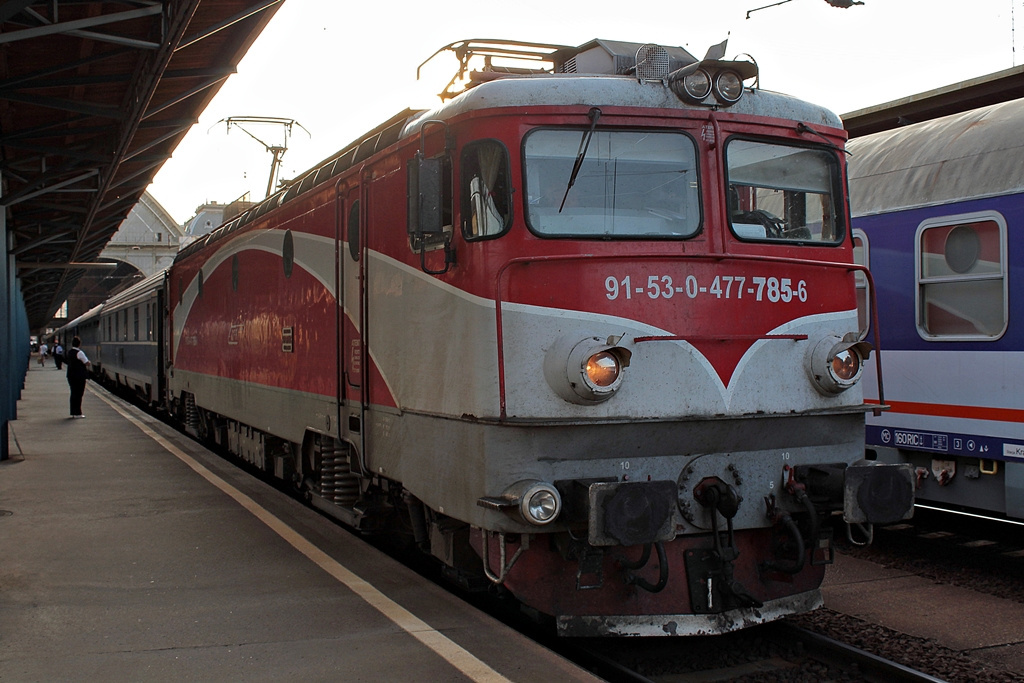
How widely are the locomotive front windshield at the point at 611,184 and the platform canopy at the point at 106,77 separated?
14.7ft

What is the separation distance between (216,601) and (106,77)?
23.2 feet

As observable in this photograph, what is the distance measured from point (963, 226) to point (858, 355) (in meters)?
2.89

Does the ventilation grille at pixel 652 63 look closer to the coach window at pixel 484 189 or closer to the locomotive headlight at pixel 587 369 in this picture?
the coach window at pixel 484 189

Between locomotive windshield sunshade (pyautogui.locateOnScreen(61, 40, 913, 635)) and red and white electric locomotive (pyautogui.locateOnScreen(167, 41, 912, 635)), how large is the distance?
0.04 feet

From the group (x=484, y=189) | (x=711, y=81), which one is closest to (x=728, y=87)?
(x=711, y=81)

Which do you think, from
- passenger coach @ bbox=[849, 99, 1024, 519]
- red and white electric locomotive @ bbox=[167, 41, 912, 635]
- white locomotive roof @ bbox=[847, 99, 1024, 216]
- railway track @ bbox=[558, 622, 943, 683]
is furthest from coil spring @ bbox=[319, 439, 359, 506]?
white locomotive roof @ bbox=[847, 99, 1024, 216]

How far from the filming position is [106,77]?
10.5 meters

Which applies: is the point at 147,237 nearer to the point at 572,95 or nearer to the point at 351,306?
the point at 351,306

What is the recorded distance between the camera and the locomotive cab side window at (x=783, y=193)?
5453mm

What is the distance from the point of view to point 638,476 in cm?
512

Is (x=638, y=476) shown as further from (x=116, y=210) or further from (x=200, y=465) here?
(x=116, y=210)

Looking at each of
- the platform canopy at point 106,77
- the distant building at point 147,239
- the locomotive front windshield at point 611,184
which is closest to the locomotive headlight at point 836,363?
the locomotive front windshield at point 611,184

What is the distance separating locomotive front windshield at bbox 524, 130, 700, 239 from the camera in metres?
5.12

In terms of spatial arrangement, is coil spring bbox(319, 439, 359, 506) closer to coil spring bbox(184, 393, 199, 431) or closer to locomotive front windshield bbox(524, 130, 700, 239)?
locomotive front windshield bbox(524, 130, 700, 239)
